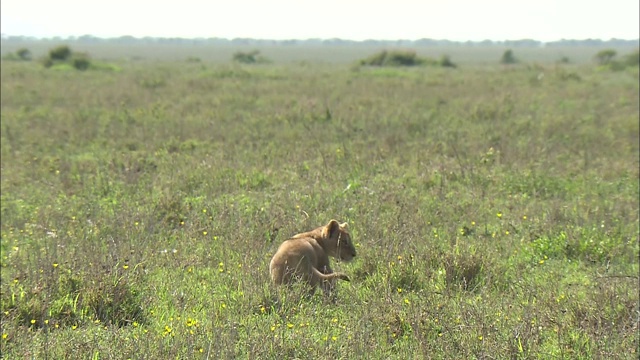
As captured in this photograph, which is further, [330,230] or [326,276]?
[330,230]

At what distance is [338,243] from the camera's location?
5266 mm

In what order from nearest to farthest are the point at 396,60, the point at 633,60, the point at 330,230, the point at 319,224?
the point at 330,230
the point at 319,224
the point at 633,60
the point at 396,60

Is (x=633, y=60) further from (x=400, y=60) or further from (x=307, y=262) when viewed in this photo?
(x=307, y=262)

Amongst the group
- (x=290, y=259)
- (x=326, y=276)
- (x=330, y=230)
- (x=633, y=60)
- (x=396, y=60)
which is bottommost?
(x=326, y=276)

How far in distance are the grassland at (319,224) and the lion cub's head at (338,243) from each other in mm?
249

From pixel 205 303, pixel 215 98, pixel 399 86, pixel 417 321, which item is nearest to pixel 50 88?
pixel 215 98

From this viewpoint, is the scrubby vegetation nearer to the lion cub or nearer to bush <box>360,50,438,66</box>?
bush <box>360,50,438,66</box>

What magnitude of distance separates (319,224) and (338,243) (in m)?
1.73

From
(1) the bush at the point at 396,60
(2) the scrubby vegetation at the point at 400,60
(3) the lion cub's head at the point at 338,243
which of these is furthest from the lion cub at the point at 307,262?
(1) the bush at the point at 396,60

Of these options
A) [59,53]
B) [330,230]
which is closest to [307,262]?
[330,230]

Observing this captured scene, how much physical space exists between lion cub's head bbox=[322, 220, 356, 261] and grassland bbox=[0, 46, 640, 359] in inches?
9.8

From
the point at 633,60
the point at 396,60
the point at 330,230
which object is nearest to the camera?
the point at 330,230

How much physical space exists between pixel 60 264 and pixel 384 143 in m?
7.44

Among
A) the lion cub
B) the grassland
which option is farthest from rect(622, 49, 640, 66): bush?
the lion cub
